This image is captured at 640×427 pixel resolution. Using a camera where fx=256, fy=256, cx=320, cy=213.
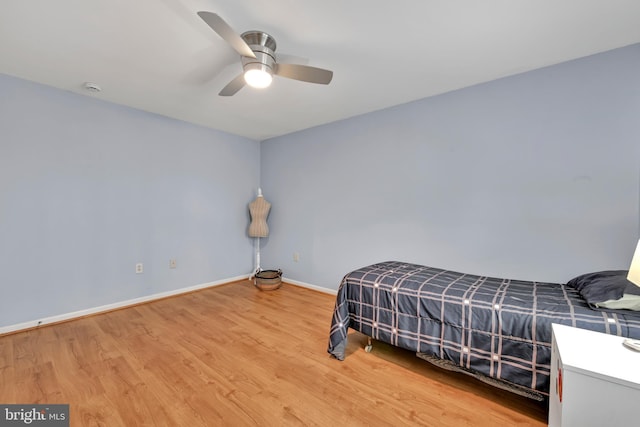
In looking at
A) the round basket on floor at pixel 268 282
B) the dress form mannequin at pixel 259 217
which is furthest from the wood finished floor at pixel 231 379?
the dress form mannequin at pixel 259 217

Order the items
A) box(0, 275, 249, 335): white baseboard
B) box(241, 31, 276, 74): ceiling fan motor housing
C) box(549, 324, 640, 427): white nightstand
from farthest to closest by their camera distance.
→ box(0, 275, 249, 335): white baseboard, box(241, 31, 276, 74): ceiling fan motor housing, box(549, 324, 640, 427): white nightstand

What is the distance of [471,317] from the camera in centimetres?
152

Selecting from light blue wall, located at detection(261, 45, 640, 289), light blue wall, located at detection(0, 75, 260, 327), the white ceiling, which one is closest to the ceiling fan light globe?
the white ceiling

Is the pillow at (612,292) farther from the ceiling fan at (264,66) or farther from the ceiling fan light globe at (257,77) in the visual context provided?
the ceiling fan light globe at (257,77)

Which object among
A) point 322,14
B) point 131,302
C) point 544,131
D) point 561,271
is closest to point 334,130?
point 322,14

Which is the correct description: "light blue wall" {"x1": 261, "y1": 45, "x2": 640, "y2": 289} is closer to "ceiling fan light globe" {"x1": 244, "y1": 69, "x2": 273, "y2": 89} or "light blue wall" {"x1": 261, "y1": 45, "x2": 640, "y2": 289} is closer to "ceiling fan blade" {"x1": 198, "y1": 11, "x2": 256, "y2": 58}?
"ceiling fan light globe" {"x1": 244, "y1": 69, "x2": 273, "y2": 89}

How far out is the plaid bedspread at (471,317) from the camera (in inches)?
51.3

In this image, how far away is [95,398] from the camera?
1483mm

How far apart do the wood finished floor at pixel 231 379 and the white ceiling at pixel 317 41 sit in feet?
7.37

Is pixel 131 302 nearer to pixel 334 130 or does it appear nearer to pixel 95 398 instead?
pixel 95 398

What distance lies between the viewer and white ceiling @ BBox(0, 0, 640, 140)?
1.46 meters

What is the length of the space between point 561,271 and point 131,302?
4171mm

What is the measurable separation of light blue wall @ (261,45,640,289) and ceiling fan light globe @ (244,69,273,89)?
5.18 ft

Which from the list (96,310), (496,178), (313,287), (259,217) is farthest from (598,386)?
(96,310)
